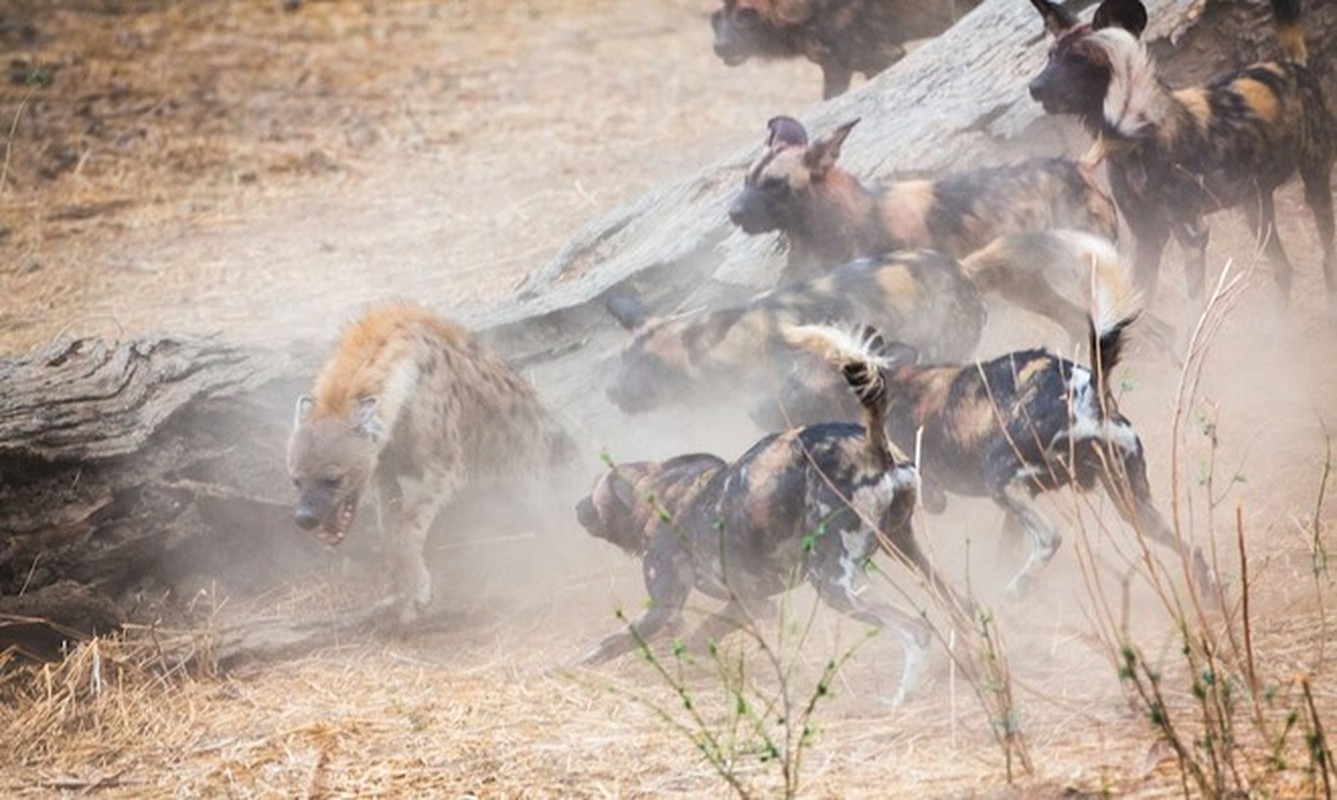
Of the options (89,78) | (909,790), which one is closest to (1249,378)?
(909,790)

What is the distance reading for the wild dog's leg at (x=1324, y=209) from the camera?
25.5 feet

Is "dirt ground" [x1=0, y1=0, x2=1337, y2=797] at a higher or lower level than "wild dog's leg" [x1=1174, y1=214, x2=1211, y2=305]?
lower

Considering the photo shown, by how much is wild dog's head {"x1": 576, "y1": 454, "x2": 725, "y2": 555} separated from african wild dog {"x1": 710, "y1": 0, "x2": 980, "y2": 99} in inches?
210

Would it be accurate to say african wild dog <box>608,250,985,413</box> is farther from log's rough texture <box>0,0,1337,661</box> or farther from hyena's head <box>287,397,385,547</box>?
hyena's head <box>287,397,385,547</box>

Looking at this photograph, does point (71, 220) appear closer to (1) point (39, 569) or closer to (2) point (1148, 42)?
(1) point (39, 569)

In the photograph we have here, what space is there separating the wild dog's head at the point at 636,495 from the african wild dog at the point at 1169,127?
2583mm

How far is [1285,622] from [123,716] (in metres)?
3.46

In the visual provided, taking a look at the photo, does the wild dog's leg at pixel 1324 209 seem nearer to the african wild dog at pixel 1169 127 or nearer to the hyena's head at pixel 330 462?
the african wild dog at pixel 1169 127

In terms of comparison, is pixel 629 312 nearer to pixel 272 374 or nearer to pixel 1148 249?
pixel 272 374

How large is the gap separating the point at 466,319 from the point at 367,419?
5.09 ft

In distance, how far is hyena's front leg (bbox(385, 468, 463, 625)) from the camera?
20.5 ft

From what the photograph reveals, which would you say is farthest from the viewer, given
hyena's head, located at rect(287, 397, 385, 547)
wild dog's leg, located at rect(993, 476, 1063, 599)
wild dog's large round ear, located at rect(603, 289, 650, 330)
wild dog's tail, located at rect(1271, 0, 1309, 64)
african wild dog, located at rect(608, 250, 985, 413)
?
Answer: wild dog's tail, located at rect(1271, 0, 1309, 64)

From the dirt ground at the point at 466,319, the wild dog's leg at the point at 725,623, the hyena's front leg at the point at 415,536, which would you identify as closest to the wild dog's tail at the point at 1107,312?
the dirt ground at the point at 466,319

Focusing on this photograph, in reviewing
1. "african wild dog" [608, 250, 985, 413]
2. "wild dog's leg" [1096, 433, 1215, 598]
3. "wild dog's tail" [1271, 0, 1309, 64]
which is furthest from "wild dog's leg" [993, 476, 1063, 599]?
"wild dog's tail" [1271, 0, 1309, 64]
